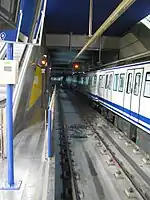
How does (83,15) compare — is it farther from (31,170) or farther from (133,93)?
(31,170)

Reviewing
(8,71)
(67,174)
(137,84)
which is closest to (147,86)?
(137,84)

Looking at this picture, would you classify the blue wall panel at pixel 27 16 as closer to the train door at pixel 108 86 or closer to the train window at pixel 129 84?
the train window at pixel 129 84

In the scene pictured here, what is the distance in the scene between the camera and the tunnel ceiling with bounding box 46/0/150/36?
12430 mm

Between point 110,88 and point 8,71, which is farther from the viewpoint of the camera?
point 110,88

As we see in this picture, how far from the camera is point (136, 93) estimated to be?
8.69 metres

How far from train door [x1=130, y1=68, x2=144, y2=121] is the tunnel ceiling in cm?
440

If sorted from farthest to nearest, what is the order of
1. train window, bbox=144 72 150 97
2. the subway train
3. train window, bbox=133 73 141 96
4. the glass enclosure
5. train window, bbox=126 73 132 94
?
1. train window, bbox=126 73 132 94
2. train window, bbox=133 73 141 96
3. the subway train
4. train window, bbox=144 72 150 97
5. the glass enclosure

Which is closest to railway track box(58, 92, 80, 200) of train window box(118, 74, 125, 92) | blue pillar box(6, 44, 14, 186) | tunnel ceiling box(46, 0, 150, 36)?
blue pillar box(6, 44, 14, 186)

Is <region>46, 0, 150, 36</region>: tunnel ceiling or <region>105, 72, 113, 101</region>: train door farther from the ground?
<region>46, 0, 150, 36</region>: tunnel ceiling

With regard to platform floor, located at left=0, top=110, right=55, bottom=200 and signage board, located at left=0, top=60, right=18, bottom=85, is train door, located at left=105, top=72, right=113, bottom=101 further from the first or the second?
signage board, located at left=0, top=60, right=18, bottom=85

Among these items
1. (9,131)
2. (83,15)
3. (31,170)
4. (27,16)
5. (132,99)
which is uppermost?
(83,15)

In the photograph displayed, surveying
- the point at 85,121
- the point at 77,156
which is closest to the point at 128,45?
the point at 85,121

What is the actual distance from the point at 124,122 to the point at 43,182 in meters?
6.71

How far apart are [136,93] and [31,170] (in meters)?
4.72
